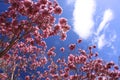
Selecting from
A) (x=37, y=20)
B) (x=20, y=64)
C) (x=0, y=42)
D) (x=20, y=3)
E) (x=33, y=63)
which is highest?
(x=33, y=63)

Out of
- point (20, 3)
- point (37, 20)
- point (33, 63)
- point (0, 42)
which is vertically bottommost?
point (0, 42)

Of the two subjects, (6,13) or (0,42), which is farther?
(6,13)

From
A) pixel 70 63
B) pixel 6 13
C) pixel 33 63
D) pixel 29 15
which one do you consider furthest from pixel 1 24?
pixel 33 63

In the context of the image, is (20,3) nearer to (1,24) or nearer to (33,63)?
(1,24)

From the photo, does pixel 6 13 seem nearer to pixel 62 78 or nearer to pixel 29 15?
pixel 29 15

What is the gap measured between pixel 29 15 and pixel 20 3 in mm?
688

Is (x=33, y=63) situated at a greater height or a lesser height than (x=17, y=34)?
greater

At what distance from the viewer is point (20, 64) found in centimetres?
1897

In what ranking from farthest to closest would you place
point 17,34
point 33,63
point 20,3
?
point 33,63 < point 20,3 < point 17,34

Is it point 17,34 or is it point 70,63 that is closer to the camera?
point 17,34

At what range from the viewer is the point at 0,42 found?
11125 millimetres

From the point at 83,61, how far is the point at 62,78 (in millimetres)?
1846

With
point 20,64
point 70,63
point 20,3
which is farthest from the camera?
point 20,64

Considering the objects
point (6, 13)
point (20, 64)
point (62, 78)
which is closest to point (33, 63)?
point (20, 64)
